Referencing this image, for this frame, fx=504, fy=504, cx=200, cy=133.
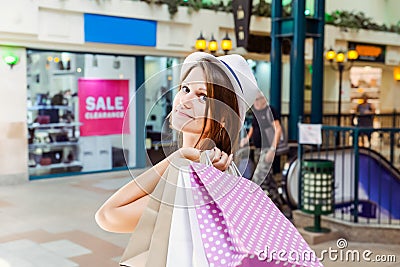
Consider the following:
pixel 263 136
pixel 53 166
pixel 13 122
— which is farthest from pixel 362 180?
pixel 263 136

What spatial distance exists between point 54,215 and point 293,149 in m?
3.65

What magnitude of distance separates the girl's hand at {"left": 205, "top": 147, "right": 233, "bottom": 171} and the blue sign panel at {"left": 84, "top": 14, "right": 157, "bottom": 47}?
27.5 ft

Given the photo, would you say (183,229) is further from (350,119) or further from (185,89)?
(350,119)

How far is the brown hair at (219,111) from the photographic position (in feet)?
5.43

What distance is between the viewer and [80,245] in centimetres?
553

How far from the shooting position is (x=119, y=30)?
991cm

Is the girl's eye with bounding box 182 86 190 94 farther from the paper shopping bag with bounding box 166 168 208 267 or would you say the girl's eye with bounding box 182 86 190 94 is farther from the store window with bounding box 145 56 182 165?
the paper shopping bag with bounding box 166 168 208 267

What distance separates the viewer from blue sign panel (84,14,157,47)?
376 inches

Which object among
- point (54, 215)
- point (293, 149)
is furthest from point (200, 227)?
point (293, 149)

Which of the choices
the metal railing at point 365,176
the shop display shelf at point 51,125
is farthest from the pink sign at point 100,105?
the metal railing at point 365,176

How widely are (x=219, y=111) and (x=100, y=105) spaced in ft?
30.7

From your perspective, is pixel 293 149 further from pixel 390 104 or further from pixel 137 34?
pixel 390 104

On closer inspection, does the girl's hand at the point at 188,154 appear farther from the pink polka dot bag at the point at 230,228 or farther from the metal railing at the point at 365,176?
the metal railing at the point at 365,176

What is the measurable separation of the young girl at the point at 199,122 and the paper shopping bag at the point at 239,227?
0.11 meters
